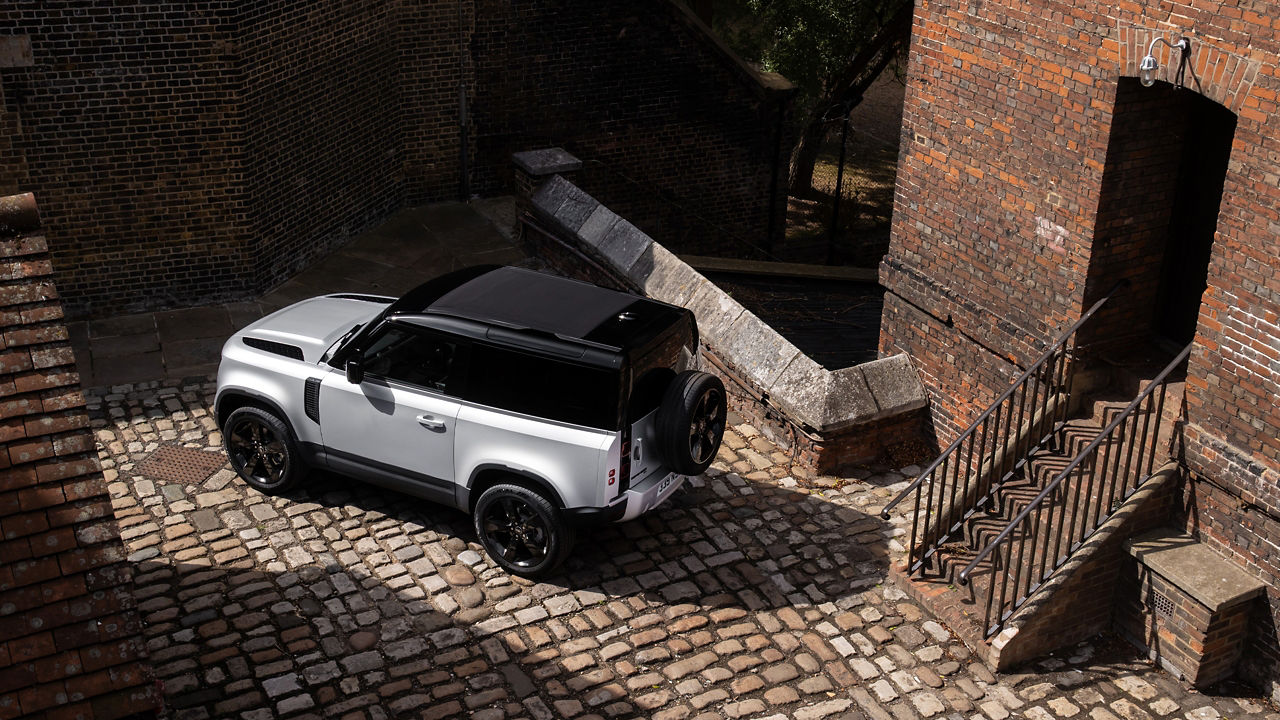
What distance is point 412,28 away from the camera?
15.7 meters

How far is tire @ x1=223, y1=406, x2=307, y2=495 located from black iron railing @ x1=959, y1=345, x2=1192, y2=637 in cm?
511

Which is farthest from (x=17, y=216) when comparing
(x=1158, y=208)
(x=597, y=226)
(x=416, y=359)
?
(x=597, y=226)

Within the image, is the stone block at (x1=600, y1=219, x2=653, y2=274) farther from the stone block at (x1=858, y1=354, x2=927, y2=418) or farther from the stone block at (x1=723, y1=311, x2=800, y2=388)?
the stone block at (x1=858, y1=354, x2=927, y2=418)

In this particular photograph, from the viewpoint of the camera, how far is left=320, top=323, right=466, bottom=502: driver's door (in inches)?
381

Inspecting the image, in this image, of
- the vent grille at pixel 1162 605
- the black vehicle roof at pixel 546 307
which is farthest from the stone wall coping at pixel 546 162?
the vent grille at pixel 1162 605

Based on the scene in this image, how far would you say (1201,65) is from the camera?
8.39 metres

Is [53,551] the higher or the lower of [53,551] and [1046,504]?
the higher

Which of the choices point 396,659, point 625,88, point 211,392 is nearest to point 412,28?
point 625,88

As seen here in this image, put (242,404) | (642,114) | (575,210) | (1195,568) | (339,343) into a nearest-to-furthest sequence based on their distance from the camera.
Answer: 1. (1195,568)
2. (339,343)
3. (242,404)
4. (575,210)
5. (642,114)

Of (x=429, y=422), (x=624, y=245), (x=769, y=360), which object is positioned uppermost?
(x=624, y=245)

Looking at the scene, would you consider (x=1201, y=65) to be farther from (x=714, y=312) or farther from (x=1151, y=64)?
(x=714, y=312)

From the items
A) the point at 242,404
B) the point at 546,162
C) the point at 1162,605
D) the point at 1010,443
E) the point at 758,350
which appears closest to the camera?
the point at 1162,605

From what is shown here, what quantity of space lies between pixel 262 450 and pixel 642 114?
8363mm

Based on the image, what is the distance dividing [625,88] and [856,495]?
7953 millimetres
